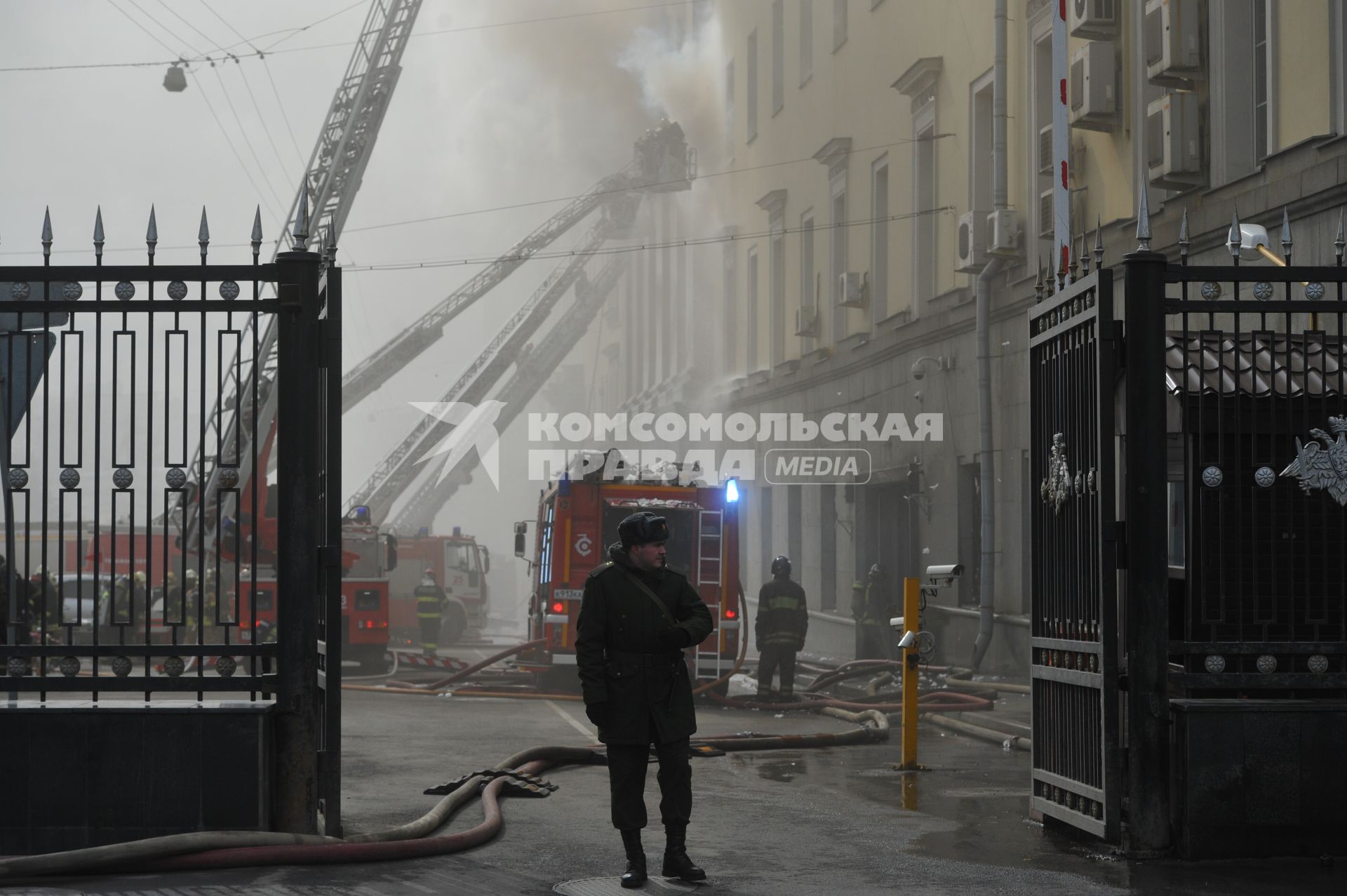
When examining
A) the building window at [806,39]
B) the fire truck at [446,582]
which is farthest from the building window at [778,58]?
the fire truck at [446,582]

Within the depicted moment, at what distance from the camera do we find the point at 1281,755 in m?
7.34

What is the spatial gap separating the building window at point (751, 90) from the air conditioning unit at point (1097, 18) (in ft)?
58.6

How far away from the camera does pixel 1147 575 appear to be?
24.3ft

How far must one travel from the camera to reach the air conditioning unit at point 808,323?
3044 cm

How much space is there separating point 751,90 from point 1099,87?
18.7 metres

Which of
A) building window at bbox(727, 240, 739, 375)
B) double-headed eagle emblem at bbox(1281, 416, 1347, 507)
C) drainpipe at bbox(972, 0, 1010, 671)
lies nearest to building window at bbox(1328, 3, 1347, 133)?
double-headed eagle emblem at bbox(1281, 416, 1347, 507)

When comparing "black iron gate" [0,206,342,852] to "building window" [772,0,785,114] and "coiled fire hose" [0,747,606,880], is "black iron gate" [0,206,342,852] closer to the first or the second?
"coiled fire hose" [0,747,606,880]

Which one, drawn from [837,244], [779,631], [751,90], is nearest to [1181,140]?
[779,631]

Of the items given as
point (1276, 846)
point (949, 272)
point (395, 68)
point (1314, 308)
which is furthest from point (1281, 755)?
point (395, 68)

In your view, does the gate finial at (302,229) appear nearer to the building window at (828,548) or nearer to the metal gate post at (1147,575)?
the metal gate post at (1147,575)

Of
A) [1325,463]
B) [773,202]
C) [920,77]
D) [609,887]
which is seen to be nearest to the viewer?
[609,887]

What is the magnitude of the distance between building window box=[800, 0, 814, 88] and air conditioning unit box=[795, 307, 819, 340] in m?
4.38

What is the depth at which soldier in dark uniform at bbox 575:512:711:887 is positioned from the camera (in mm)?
6969

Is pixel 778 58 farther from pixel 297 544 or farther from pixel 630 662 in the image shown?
pixel 630 662
